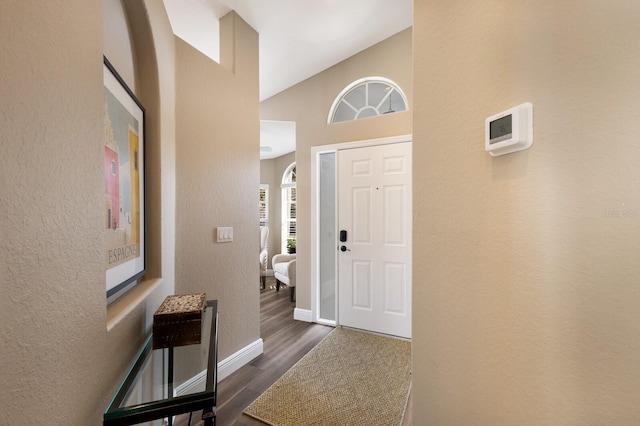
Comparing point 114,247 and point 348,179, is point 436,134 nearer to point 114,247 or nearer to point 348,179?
point 114,247

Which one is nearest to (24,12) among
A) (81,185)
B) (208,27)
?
(81,185)

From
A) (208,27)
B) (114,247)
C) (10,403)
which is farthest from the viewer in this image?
(208,27)

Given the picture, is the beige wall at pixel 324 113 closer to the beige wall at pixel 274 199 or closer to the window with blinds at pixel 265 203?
the beige wall at pixel 274 199

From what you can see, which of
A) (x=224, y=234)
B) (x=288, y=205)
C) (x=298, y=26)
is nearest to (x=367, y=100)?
(x=298, y=26)

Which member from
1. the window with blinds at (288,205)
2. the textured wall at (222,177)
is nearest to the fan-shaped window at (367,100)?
the textured wall at (222,177)

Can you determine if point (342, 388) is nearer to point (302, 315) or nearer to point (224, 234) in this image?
point (302, 315)

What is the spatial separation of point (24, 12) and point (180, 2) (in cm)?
187

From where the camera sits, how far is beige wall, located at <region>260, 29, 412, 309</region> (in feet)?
9.16

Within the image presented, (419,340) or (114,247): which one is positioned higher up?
(114,247)

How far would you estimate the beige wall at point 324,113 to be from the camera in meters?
2.79

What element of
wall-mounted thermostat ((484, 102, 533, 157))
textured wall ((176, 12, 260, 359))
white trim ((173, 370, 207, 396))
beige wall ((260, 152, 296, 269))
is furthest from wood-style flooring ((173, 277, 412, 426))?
beige wall ((260, 152, 296, 269))

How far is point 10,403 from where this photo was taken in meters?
0.51

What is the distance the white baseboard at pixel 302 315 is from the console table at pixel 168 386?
2135mm

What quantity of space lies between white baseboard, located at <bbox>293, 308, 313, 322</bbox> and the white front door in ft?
1.31
